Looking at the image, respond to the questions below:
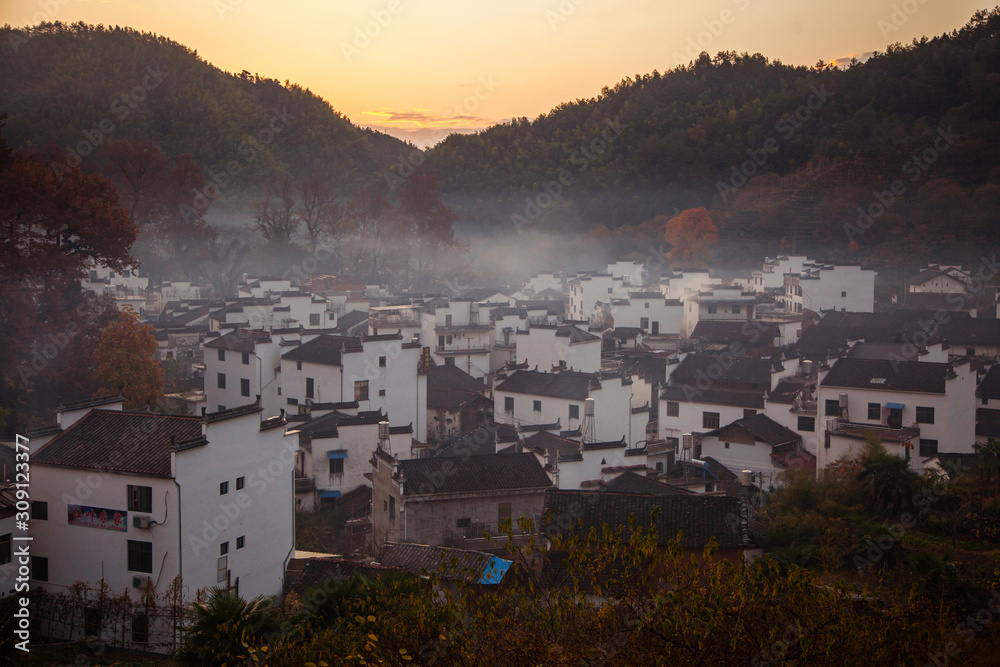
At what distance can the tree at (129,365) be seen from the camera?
58.6ft

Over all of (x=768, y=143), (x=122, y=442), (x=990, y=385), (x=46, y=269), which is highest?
(x=768, y=143)

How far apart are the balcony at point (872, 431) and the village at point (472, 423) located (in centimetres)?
6

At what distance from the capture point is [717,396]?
781 inches

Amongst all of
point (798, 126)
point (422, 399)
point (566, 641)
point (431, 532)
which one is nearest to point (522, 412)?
point (422, 399)

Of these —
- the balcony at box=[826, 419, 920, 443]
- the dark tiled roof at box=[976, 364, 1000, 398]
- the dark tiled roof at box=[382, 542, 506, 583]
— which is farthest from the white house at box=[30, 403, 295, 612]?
the dark tiled roof at box=[976, 364, 1000, 398]

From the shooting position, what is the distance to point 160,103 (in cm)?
5269

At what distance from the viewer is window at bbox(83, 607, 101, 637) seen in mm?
10055

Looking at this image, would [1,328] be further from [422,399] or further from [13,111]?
[13,111]

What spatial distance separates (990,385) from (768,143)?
3513cm

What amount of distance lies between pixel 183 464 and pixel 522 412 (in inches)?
409

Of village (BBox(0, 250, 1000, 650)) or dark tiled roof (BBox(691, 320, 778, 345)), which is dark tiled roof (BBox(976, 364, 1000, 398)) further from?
dark tiled roof (BBox(691, 320, 778, 345))

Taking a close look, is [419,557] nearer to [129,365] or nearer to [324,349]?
[324,349]

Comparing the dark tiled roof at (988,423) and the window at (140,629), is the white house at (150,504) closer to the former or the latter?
the window at (140,629)

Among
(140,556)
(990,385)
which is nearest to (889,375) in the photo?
(990,385)
